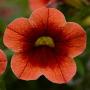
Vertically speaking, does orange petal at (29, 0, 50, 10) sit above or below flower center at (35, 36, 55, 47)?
below

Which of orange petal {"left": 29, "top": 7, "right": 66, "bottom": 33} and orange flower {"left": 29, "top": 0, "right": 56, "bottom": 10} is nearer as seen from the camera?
orange petal {"left": 29, "top": 7, "right": 66, "bottom": 33}

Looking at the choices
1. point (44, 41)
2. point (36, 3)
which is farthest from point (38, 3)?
point (44, 41)

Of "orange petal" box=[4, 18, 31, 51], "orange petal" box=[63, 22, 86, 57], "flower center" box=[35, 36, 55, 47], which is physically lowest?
"flower center" box=[35, 36, 55, 47]

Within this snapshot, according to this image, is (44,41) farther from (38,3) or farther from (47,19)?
(38,3)

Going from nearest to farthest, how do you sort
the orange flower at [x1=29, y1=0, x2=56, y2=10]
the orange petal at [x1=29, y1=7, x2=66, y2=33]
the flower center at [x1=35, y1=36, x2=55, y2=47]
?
the orange petal at [x1=29, y1=7, x2=66, y2=33] < the flower center at [x1=35, y1=36, x2=55, y2=47] < the orange flower at [x1=29, y1=0, x2=56, y2=10]

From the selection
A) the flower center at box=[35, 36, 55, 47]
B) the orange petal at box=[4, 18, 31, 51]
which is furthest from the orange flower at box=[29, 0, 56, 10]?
the orange petal at box=[4, 18, 31, 51]

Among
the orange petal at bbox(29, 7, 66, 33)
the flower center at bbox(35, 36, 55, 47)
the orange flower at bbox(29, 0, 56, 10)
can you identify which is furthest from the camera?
the orange flower at bbox(29, 0, 56, 10)

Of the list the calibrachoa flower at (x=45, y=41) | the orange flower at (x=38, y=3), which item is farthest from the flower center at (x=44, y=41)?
the orange flower at (x=38, y=3)

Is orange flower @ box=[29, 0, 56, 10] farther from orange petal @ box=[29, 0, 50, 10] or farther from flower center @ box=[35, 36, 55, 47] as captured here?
flower center @ box=[35, 36, 55, 47]

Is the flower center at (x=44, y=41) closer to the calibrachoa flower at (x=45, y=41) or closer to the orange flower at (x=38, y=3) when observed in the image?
the calibrachoa flower at (x=45, y=41)
